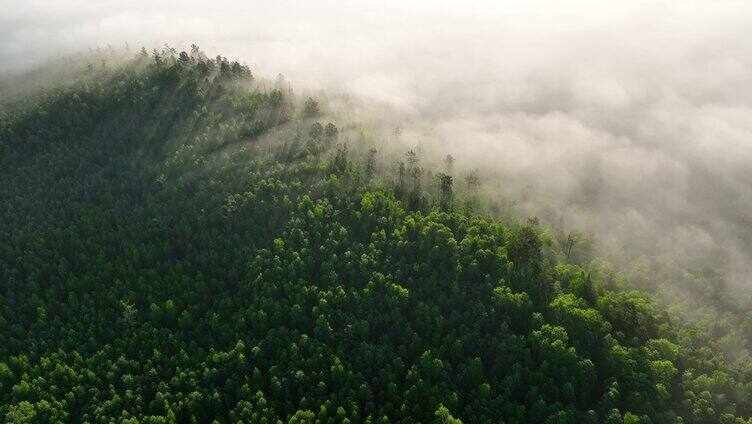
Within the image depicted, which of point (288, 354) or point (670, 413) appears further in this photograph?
point (288, 354)

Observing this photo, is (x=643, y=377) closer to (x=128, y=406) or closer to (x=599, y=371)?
(x=599, y=371)

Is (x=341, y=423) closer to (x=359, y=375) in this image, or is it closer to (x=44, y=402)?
(x=359, y=375)

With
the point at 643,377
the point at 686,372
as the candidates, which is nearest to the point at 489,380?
the point at 643,377

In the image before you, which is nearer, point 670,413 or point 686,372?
point 670,413

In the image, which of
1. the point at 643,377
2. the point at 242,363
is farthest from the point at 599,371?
the point at 242,363

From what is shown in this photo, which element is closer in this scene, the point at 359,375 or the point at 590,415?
the point at 590,415

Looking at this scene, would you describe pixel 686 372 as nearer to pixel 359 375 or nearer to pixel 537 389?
pixel 537 389

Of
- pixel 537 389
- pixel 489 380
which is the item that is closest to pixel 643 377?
pixel 537 389
